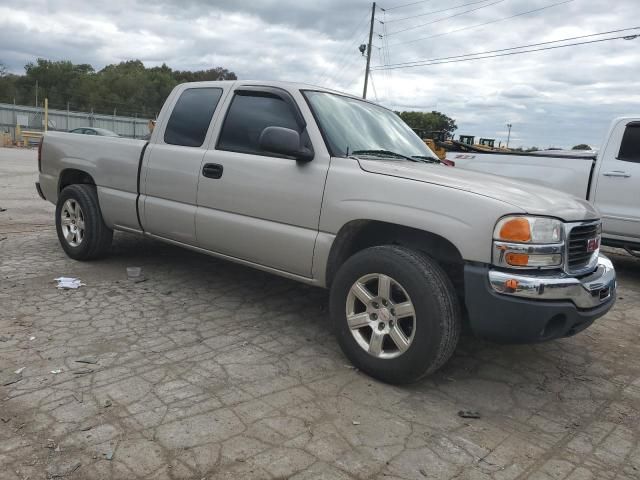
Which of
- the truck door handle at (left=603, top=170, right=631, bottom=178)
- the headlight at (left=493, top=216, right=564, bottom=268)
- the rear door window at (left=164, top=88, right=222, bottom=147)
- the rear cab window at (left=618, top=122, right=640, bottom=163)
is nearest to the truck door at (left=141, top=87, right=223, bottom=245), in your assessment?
the rear door window at (left=164, top=88, right=222, bottom=147)

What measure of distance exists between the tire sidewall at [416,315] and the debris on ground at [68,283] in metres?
2.59

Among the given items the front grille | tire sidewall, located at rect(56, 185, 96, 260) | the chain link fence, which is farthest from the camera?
the chain link fence

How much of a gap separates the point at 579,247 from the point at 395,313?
3.80ft

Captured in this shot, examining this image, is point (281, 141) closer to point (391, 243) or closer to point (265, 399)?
point (391, 243)

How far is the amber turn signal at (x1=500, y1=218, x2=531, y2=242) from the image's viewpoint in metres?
2.85

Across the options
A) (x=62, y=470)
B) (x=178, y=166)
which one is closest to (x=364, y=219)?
(x=178, y=166)

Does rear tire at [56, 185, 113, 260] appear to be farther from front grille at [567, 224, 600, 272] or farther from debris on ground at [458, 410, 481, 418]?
front grille at [567, 224, 600, 272]

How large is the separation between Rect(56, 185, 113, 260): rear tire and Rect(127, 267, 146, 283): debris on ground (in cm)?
46

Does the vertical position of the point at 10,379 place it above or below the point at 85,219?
below

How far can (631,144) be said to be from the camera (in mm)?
6516

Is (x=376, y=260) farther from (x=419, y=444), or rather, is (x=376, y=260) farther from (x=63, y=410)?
(x=63, y=410)

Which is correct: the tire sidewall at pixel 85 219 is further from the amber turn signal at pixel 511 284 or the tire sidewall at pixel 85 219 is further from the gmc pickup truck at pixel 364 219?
the amber turn signal at pixel 511 284

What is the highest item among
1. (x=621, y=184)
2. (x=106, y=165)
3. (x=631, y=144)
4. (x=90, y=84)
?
(x=90, y=84)

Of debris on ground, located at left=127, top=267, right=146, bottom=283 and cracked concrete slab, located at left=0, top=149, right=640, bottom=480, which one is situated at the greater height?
debris on ground, located at left=127, top=267, right=146, bottom=283
